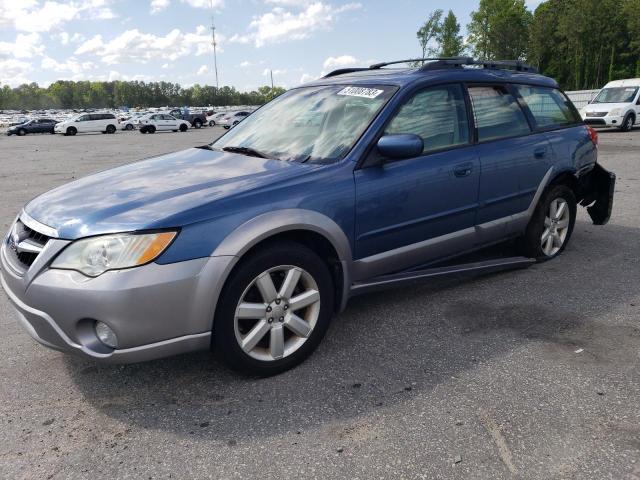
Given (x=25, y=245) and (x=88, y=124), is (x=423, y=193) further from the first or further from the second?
(x=88, y=124)

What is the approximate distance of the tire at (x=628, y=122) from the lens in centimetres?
2025

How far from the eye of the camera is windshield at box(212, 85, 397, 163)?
134 inches

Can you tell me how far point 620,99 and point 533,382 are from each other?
21.3 meters

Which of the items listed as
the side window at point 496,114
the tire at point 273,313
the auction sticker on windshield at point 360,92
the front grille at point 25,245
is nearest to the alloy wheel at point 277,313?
the tire at point 273,313

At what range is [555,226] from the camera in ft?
16.0

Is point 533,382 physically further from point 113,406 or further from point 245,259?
point 113,406

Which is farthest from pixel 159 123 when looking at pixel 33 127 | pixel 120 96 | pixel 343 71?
pixel 120 96

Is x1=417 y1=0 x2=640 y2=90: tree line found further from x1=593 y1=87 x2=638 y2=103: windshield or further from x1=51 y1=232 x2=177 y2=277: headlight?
x1=51 y1=232 x2=177 y2=277: headlight

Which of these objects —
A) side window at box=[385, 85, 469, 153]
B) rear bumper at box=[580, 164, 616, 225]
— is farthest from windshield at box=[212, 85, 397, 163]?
rear bumper at box=[580, 164, 616, 225]

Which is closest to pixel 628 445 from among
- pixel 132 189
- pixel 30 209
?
pixel 132 189

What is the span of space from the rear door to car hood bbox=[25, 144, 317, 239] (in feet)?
5.16

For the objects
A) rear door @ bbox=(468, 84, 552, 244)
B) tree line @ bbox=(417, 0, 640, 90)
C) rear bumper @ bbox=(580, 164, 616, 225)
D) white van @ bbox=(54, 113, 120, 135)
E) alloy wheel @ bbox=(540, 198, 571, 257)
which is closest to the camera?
rear door @ bbox=(468, 84, 552, 244)

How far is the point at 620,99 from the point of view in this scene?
20.6 metres

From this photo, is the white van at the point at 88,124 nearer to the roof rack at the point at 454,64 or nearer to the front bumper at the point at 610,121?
the front bumper at the point at 610,121
